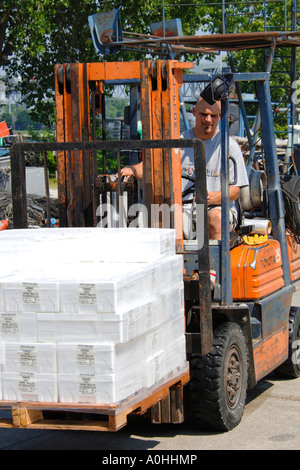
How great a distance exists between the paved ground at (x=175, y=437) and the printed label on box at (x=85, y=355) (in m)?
1.51

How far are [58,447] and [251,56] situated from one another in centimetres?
2625

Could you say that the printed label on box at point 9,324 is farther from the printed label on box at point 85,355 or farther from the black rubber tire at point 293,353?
the black rubber tire at point 293,353

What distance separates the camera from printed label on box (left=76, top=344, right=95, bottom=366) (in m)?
4.05

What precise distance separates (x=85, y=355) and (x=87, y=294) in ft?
1.04

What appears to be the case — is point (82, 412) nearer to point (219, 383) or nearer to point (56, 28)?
point (219, 383)

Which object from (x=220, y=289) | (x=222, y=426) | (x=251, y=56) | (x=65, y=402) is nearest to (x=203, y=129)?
(x=220, y=289)

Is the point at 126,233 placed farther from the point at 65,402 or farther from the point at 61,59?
the point at 61,59

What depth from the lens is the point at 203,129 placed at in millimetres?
6453

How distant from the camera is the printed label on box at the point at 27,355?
4.14 m

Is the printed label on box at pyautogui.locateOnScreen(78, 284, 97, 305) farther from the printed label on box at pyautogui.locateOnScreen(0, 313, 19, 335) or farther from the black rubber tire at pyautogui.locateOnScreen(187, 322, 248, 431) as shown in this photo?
the black rubber tire at pyautogui.locateOnScreen(187, 322, 248, 431)

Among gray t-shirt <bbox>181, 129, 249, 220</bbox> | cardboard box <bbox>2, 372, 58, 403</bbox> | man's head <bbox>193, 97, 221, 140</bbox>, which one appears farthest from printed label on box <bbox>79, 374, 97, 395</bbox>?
man's head <bbox>193, 97, 221, 140</bbox>

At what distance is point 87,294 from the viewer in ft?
13.2

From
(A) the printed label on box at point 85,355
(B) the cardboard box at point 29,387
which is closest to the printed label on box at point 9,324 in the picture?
(B) the cardboard box at point 29,387

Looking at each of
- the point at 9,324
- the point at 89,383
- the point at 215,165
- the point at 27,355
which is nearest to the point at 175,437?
the point at 89,383
